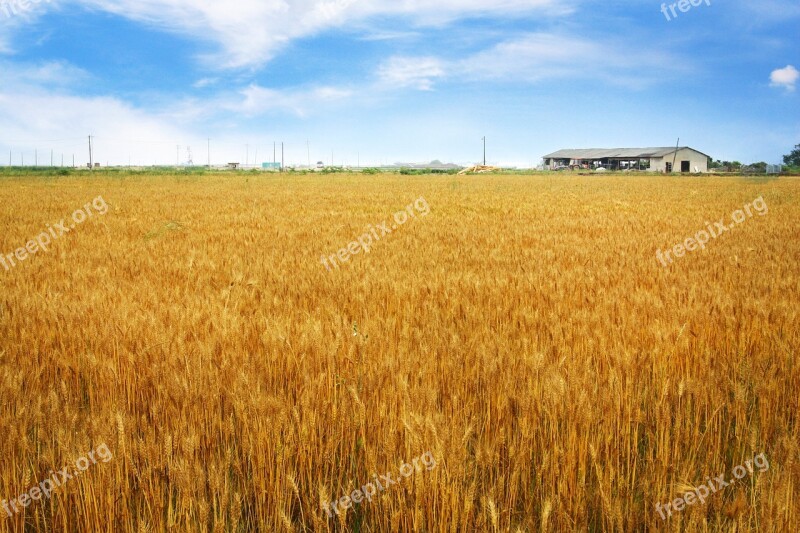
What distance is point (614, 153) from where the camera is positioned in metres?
98.1

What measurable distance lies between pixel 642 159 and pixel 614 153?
600cm

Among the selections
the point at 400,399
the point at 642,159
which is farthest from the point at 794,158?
the point at 400,399

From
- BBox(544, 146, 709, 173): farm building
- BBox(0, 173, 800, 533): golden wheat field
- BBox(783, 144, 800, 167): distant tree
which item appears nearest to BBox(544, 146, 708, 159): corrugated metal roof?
BBox(544, 146, 709, 173): farm building

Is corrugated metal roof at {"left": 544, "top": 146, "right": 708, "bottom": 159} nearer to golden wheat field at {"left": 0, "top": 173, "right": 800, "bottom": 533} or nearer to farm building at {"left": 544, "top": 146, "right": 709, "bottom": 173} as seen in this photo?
farm building at {"left": 544, "top": 146, "right": 709, "bottom": 173}

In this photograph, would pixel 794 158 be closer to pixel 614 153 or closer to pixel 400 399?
pixel 614 153

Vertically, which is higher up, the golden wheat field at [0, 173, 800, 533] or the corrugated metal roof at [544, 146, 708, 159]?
the corrugated metal roof at [544, 146, 708, 159]

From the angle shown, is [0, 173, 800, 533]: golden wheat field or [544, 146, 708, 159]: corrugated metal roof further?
[544, 146, 708, 159]: corrugated metal roof

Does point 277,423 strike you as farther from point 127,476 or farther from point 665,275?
point 665,275

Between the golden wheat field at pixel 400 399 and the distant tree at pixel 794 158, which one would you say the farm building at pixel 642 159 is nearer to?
the distant tree at pixel 794 158

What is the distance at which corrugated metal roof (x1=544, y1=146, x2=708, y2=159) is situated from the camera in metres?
90.4

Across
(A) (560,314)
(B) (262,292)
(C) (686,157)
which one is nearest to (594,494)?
(A) (560,314)

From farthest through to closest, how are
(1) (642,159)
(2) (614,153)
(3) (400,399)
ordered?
(2) (614,153) < (1) (642,159) < (3) (400,399)

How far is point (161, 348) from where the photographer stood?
3.55 m

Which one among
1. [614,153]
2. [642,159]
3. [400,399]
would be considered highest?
[614,153]
